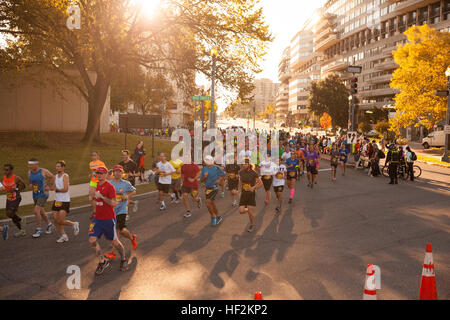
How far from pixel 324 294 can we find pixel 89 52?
→ 20624 millimetres

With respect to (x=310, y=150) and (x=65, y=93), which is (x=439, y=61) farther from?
(x=65, y=93)

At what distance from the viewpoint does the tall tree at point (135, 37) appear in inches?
717

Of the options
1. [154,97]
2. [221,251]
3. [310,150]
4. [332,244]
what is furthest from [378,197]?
[154,97]

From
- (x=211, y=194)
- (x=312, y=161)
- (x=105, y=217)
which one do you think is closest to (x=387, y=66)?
(x=312, y=161)

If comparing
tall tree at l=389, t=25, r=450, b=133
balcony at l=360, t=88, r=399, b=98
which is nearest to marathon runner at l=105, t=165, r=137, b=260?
tall tree at l=389, t=25, r=450, b=133

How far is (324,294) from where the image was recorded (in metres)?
5.12

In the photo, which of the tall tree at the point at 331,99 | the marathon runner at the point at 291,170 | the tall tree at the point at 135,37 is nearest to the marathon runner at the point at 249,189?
the marathon runner at the point at 291,170

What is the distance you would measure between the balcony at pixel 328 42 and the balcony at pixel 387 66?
22725mm

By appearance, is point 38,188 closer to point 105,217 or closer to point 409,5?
point 105,217

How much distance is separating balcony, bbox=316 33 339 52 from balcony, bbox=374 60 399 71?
22.7 metres

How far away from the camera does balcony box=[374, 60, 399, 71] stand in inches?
2689

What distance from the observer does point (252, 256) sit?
22.1 feet

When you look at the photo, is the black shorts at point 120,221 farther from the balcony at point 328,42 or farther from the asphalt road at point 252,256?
the balcony at point 328,42

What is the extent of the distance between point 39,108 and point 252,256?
2775cm
